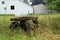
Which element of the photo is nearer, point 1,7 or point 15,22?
point 15,22

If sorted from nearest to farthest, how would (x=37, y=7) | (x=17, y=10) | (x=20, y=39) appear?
(x=20, y=39)
(x=17, y=10)
(x=37, y=7)

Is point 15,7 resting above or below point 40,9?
above

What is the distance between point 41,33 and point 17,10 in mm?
40480

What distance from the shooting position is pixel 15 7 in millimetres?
49625

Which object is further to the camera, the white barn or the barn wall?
the barn wall

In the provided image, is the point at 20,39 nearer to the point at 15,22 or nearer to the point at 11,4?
the point at 15,22

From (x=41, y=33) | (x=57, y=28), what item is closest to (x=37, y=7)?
(x=57, y=28)

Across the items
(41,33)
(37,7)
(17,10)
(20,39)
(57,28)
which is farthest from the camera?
(37,7)

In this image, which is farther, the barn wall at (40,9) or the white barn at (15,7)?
the barn wall at (40,9)

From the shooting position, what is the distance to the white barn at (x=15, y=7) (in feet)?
161

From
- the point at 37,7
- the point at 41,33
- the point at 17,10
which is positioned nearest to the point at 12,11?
the point at 17,10

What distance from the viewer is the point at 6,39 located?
28.0ft

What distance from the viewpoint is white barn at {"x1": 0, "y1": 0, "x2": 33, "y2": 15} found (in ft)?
161

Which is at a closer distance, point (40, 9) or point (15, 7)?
point (15, 7)
